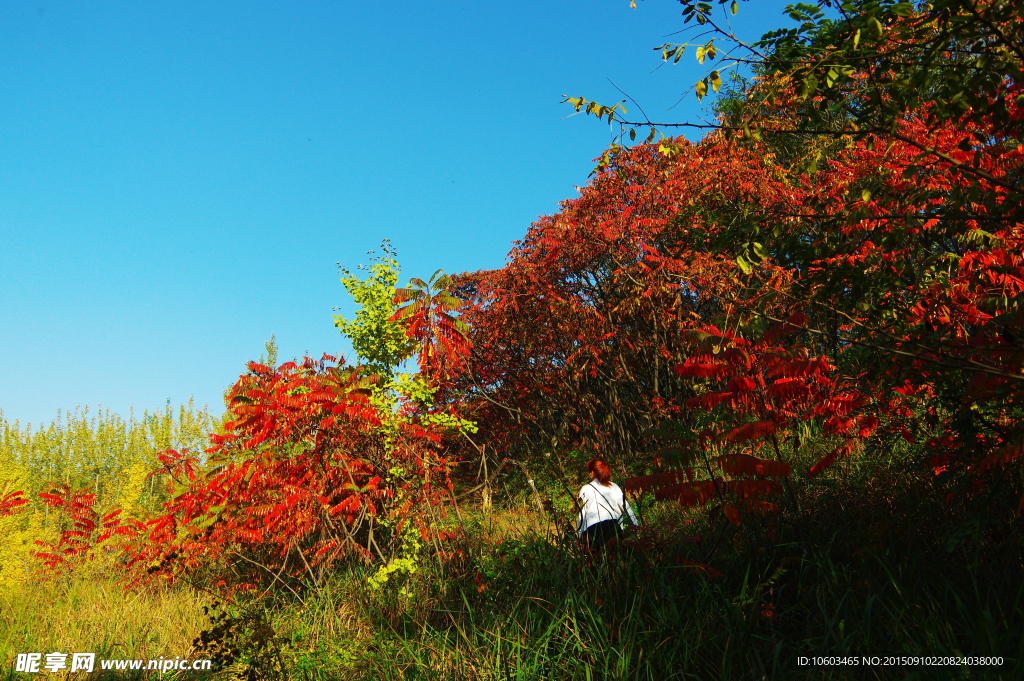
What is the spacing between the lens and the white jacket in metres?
→ 6.23

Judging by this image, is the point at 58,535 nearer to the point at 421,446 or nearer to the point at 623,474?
the point at 421,446

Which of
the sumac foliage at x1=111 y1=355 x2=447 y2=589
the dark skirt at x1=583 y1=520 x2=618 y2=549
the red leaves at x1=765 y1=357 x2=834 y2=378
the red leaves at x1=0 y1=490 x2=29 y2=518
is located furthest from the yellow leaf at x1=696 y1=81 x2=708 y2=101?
the red leaves at x1=0 y1=490 x2=29 y2=518

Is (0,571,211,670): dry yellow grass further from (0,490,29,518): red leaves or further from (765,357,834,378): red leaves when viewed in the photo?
(765,357,834,378): red leaves

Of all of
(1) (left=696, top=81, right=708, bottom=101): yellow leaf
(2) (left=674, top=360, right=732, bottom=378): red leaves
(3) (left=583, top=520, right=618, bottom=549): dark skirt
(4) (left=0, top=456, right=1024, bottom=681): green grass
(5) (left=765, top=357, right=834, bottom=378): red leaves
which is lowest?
(4) (left=0, top=456, right=1024, bottom=681): green grass

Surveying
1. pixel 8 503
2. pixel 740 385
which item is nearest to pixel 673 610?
pixel 740 385

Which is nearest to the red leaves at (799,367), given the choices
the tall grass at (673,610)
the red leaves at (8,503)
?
the tall grass at (673,610)

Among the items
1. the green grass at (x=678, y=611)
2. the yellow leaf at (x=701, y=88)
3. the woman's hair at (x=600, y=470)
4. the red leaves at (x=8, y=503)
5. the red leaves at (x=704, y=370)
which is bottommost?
the green grass at (x=678, y=611)

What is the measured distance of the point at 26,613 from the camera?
721 centimetres

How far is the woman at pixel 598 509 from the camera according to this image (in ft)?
20.3

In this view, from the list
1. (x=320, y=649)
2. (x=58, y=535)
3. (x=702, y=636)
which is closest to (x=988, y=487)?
(x=702, y=636)

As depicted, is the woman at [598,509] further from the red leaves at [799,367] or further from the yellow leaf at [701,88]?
the yellow leaf at [701,88]

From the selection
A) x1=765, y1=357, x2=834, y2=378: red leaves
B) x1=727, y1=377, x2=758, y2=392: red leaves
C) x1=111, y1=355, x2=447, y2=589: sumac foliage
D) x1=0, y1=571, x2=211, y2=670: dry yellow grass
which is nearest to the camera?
x1=765, y1=357, x2=834, y2=378: red leaves

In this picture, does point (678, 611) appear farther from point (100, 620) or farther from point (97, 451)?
point (97, 451)

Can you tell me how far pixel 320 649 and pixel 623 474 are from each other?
6.91 meters
